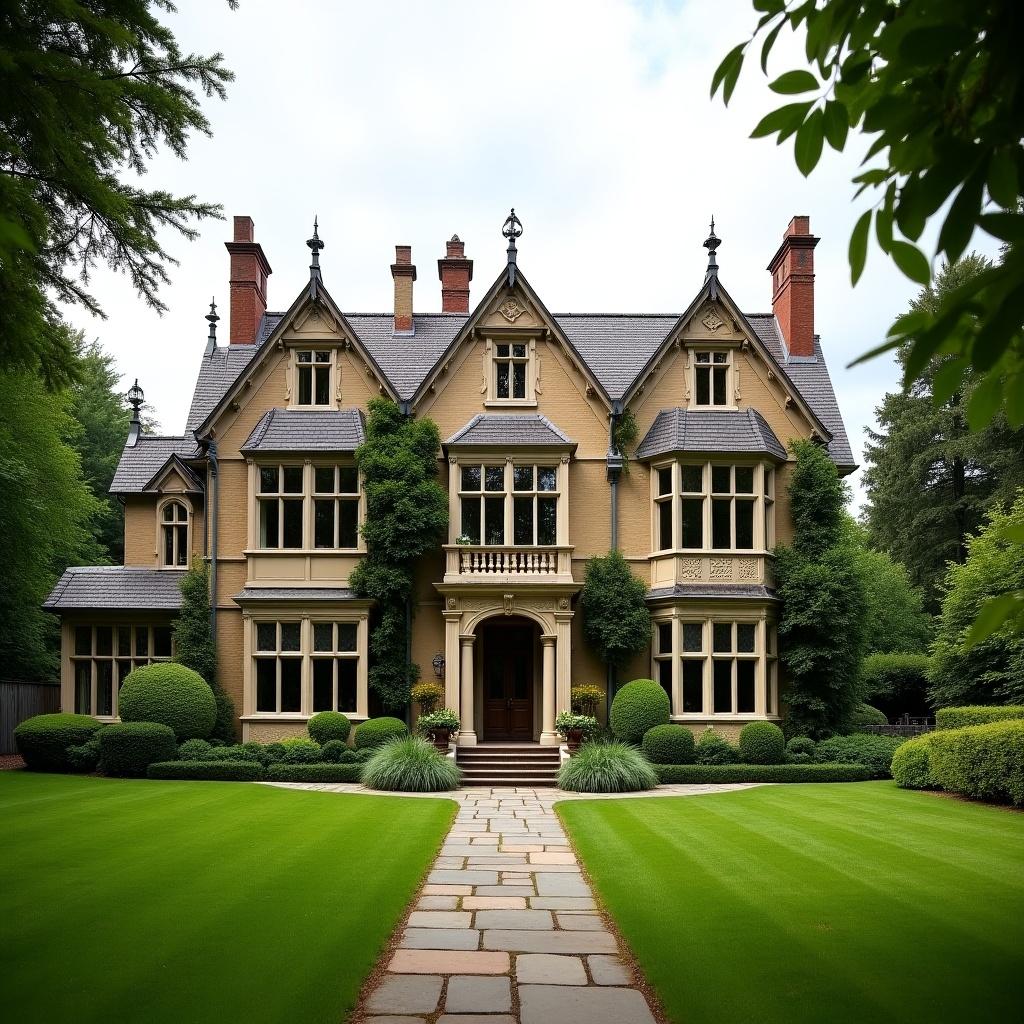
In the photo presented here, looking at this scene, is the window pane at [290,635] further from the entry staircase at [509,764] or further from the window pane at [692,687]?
the window pane at [692,687]

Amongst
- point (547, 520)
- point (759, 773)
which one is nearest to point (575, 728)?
point (759, 773)

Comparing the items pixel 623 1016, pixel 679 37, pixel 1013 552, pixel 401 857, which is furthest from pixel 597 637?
pixel 679 37

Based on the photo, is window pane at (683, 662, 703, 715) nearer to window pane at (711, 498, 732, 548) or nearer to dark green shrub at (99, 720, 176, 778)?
window pane at (711, 498, 732, 548)

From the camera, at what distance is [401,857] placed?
445 inches

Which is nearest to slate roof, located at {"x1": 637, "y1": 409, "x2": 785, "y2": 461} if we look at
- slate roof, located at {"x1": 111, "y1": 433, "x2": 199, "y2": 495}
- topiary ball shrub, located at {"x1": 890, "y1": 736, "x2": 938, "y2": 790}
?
topiary ball shrub, located at {"x1": 890, "y1": 736, "x2": 938, "y2": 790}

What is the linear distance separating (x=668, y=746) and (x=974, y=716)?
6.04m

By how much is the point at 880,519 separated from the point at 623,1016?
4149 centimetres

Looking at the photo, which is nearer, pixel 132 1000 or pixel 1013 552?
pixel 132 1000

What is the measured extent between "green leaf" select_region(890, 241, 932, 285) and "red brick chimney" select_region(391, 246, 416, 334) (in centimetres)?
2576

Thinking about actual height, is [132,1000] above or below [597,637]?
below

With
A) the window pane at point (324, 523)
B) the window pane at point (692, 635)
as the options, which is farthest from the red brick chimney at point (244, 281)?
the window pane at point (692, 635)

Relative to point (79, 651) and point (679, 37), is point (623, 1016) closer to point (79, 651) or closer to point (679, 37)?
point (679, 37)

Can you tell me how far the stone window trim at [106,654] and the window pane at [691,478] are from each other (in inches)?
515

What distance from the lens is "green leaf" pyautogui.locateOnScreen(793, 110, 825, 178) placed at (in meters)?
2.70
